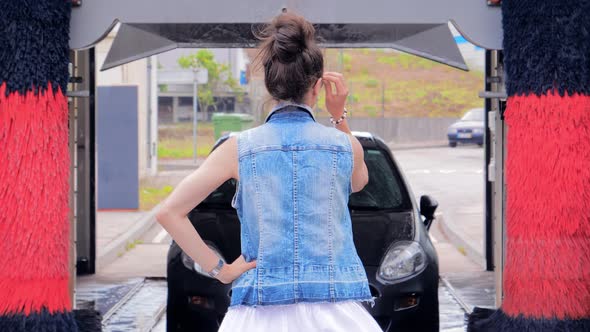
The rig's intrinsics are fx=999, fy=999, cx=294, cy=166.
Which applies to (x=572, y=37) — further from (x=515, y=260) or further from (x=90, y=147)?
(x=90, y=147)

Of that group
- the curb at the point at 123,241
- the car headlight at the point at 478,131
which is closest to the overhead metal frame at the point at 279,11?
the curb at the point at 123,241

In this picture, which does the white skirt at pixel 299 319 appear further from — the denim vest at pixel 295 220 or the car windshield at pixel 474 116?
the car windshield at pixel 474 116

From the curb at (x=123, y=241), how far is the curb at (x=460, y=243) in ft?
12.5

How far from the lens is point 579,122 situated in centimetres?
513

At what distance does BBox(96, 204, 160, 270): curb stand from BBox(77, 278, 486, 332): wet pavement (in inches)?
36.8

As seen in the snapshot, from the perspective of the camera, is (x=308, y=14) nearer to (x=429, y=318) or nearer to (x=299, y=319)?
(x=429, y=318)

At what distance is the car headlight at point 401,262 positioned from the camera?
5.84 m

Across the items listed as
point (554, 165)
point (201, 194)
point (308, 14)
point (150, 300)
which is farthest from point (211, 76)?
point (201, 194)

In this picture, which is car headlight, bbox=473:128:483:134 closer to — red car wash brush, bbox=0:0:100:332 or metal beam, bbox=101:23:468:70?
metal beam, bbox=101:23:468:70

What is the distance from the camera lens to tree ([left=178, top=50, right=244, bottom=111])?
1954 inches

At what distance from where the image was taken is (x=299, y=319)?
2705mm

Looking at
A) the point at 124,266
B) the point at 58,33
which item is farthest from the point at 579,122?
the point at 124,266

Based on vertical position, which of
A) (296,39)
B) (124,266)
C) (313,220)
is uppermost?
(296,39)

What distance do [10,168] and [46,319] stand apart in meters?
0.78
